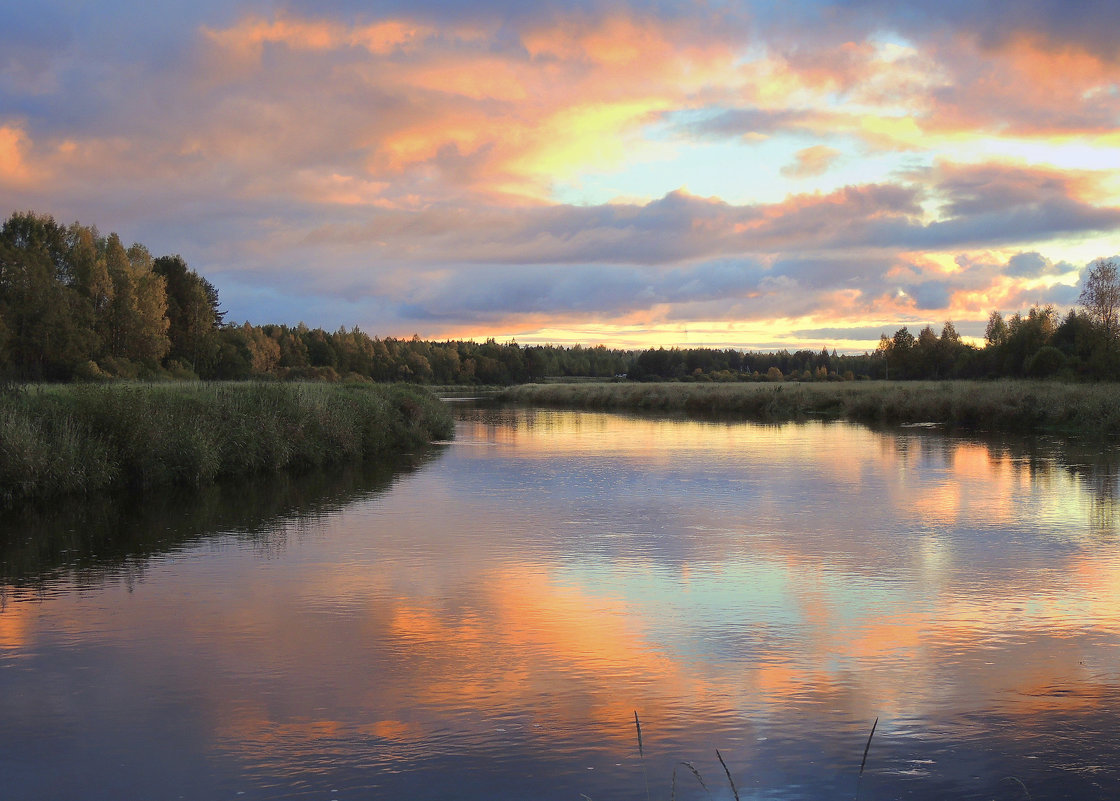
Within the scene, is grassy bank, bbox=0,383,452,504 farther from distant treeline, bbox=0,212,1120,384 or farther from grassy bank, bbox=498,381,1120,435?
grassy bank, bbox=498,381,1120,435

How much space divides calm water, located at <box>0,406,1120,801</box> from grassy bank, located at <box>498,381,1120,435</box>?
901 inches

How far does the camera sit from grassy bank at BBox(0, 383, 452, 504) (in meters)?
16.6

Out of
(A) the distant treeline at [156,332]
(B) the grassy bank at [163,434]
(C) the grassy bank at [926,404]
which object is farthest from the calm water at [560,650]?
(C) the grassy bank at [926,404]

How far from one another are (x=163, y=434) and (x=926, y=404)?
3728 centimetres

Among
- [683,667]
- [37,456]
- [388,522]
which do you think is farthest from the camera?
[37,456]

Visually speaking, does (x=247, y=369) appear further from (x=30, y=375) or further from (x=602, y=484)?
(x=602, y=484)

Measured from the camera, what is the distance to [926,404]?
45.1 m

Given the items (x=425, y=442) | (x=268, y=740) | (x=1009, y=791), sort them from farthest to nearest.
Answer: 1. (x=425, y=442)
2. (x=268, y=740)
3. (x=1009, y=791)

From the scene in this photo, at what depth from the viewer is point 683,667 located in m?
7.51

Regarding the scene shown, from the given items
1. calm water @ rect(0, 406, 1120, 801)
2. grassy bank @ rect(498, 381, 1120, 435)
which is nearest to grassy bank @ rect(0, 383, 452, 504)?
calm water @ rect(0, 406, 1120, 801)

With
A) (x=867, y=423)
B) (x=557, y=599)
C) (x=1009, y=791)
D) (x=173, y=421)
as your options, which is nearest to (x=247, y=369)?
(x=867, y=423)

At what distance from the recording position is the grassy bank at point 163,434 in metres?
16.6

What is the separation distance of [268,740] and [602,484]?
14.4 m

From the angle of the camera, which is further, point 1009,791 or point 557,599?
point 557,599
